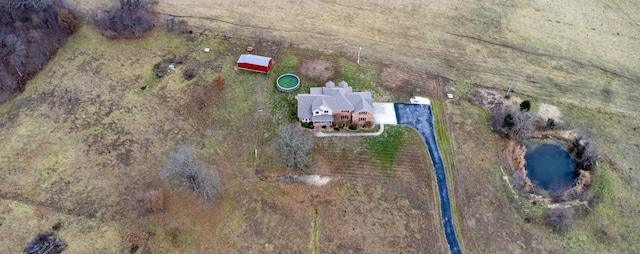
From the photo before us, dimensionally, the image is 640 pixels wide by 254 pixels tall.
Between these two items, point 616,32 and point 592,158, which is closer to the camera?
point 592,158

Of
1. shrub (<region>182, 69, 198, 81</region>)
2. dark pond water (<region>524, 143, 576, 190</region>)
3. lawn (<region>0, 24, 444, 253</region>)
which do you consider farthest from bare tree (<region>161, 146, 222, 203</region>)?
dark pond water (<region>524, 143, 576, 190</region>)

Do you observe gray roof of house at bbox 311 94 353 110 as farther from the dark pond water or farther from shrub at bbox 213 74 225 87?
the dark pond water

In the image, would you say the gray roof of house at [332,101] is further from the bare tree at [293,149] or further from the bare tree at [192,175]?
the bare tree at [192,175]

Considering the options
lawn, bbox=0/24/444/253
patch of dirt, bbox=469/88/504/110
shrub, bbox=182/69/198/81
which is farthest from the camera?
shrub, bbox=182/69/198/81

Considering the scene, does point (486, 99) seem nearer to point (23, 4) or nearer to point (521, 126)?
point (521, 126)

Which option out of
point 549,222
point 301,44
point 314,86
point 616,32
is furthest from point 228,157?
point 616,32

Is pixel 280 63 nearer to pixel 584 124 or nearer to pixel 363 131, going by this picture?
pixel 363 131
